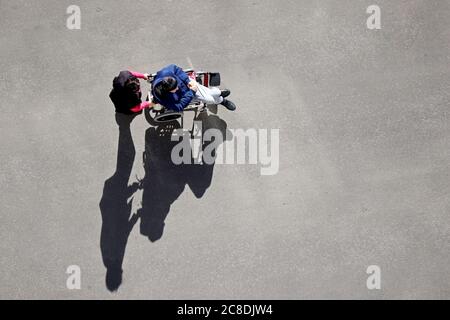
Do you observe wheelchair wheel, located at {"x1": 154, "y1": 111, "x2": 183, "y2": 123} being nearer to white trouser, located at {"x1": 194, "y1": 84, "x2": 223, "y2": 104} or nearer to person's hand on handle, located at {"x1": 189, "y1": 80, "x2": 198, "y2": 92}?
white trouser, located at {"x1": 194, "y1": 84, "x2": 223, "y2": 104}

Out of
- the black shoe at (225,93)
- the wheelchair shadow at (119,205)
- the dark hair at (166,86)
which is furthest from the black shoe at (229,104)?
the wheelchair shadow at (119,205)

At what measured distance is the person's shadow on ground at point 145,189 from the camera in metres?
6.89

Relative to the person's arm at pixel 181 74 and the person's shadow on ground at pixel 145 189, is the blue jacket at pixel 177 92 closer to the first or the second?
the person's arm at pixel 181 74

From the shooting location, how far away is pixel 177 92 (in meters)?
6.09

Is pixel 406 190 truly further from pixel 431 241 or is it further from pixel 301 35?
pixel 301 35

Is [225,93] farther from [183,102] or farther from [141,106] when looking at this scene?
[141,106]

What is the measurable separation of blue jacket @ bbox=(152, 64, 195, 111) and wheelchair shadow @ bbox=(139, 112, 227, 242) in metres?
0.85

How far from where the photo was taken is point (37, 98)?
6891 mm

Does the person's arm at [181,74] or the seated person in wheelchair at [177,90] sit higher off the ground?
the person's arm at [181,74]

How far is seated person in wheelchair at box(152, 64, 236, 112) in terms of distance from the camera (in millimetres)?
5875

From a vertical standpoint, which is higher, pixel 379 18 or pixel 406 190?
pixel 379 18

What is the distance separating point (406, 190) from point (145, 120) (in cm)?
414
